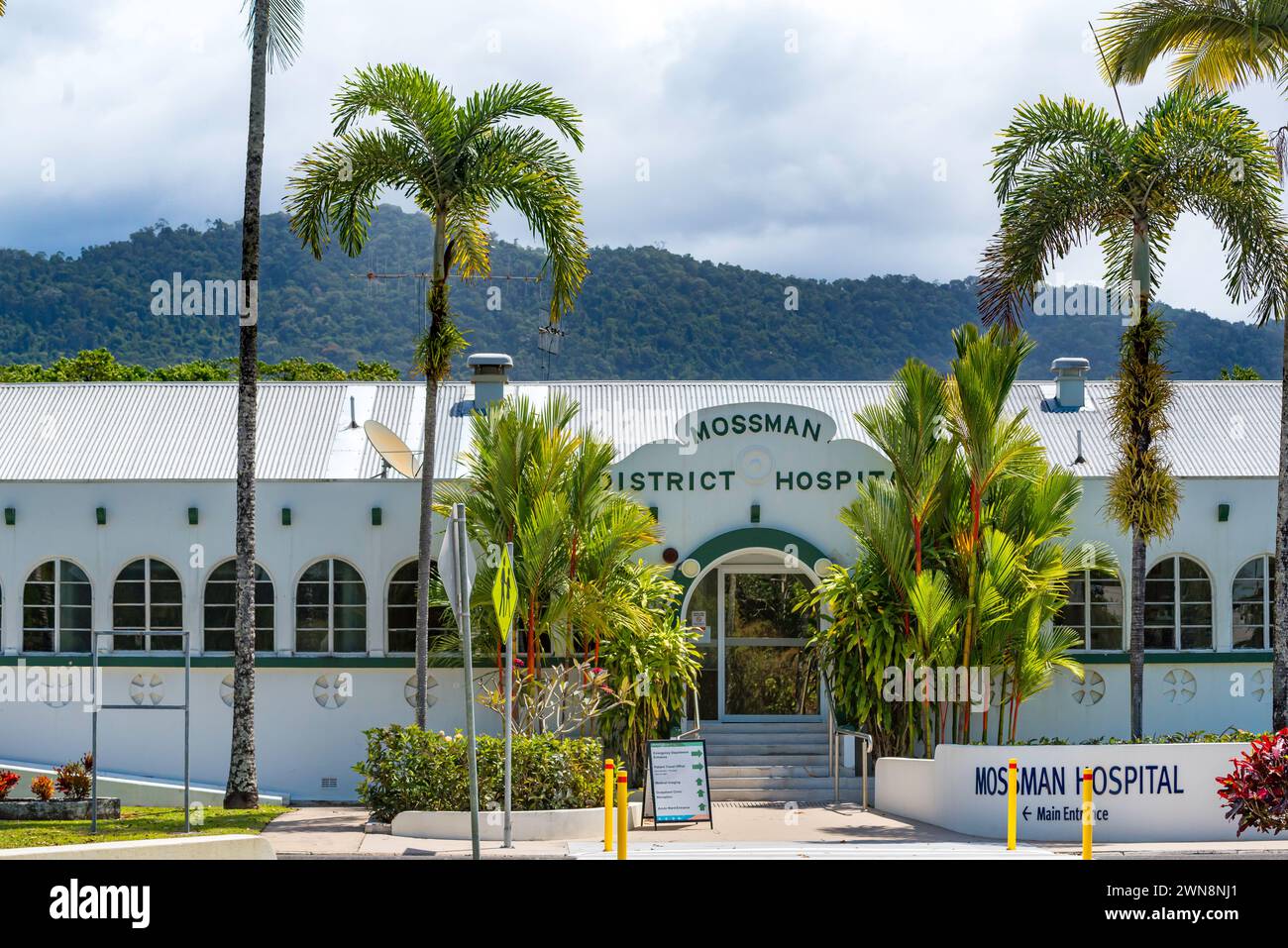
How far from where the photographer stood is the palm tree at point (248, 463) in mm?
18188

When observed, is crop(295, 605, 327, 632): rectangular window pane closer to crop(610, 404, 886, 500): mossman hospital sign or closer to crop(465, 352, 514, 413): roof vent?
crop(610, 404, 886, 500): mossman hospital sign

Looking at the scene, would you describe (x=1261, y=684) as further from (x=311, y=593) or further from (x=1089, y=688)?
(x=311, y=593)

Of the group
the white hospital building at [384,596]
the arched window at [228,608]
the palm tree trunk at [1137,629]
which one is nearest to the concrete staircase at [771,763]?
the white hospital building at [384,596]

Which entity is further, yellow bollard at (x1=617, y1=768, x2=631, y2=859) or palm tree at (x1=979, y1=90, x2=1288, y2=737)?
palm tree at (x1=979, y1=90, x2=1288, y2=737)

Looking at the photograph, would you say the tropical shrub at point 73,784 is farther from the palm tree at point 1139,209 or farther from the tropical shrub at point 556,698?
the palm tree at point 1139,209

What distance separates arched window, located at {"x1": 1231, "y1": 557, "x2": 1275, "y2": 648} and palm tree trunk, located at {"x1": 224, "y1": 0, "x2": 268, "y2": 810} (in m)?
14.0

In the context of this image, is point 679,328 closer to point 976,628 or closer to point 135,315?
point 135,315

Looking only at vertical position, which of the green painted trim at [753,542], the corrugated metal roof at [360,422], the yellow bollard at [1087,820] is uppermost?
the corrugated metal roof at [360,422]

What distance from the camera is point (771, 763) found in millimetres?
20859

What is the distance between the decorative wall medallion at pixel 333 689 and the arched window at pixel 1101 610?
Answer: 10368mm

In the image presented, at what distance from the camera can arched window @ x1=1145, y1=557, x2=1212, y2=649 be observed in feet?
73.2

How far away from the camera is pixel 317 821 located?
17.7 m

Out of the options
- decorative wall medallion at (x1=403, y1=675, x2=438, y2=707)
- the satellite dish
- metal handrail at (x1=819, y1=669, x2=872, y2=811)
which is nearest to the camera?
metal handrail at (x1=819, y1=669, x2=872, y2=811)

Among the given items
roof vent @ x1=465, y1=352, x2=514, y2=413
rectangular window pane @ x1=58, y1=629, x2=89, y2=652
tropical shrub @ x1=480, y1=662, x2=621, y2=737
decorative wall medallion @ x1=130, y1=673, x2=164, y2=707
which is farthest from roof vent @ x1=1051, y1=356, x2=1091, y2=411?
rectangular window pane @ x1=58, y1=629, x2=89, y2=652
